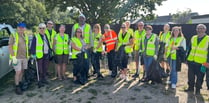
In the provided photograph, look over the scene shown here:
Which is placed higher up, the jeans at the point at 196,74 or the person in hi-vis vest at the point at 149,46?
the person in hi-vis vest at the point at 149,46

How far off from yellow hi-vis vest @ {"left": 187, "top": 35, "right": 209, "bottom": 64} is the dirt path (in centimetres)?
96

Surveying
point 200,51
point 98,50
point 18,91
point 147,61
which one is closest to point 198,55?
point 200,51

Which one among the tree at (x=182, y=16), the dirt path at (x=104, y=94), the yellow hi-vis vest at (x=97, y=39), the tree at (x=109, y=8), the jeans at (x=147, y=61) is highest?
the tree at (x=182, y=16)

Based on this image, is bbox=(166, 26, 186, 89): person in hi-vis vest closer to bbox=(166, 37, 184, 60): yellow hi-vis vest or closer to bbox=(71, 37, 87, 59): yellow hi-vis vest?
bbox=(166, 37, 184, 60): yellow hi-vis vest

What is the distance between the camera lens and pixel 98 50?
646 centimetres

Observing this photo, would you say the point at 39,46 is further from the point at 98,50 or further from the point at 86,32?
the point at 98,50

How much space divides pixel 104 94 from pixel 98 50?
1.79 meters

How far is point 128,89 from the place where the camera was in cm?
550

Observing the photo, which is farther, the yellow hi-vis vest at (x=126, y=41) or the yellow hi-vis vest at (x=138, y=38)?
the yellow hi-vis vest at (x=138, y=38)

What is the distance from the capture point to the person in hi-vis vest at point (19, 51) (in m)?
4.95

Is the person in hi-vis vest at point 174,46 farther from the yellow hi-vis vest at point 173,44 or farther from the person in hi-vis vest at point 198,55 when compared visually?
the person in hi-vis vest at point 198,55

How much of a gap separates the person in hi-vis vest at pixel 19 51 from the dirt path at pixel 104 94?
49 centimetres

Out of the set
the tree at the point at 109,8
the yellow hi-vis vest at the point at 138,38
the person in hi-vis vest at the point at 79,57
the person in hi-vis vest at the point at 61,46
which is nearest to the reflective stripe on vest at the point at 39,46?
the person in hi-vis vest at the point at 61,46

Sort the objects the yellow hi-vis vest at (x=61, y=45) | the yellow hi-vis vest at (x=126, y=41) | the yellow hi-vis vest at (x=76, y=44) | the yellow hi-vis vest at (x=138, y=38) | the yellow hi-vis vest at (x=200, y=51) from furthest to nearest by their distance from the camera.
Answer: the yellow hi-vis vest at (x=138, y=38) < the yellow hi-vis vest at (x=126, y=41) < the yellow hi-vis vest at (x=61, y=45) < the yellow hi-vis vest at (x=76, y=44) < the yellow hi-vis vest at (x=200, y=51)
